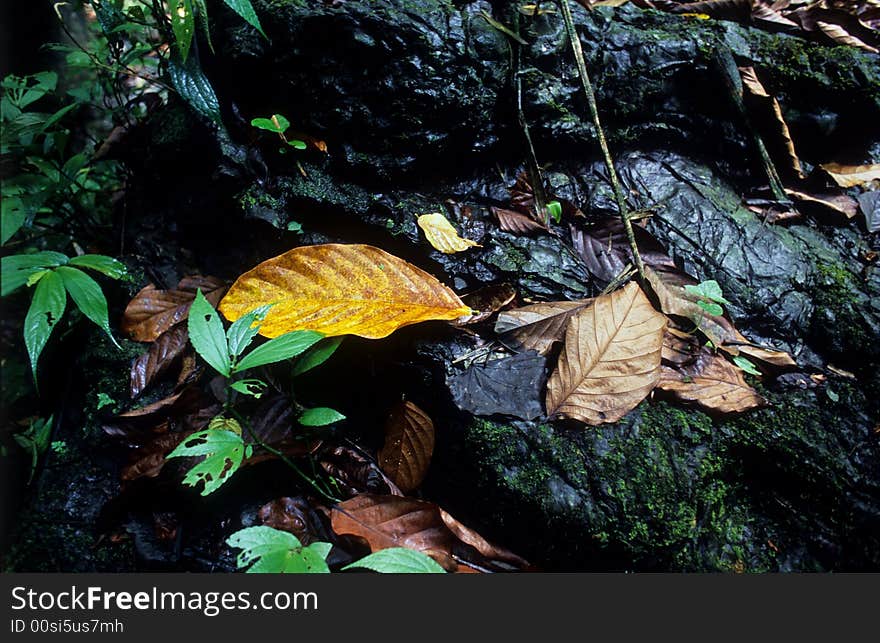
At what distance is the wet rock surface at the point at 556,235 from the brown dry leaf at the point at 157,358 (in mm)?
181

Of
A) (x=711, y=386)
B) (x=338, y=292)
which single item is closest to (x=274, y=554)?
(x=338, y=292)

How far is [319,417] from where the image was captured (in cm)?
126

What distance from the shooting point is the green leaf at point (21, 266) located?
3.69ft

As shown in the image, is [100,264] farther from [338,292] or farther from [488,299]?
[488,299]

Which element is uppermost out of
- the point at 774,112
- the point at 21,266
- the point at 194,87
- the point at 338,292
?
the point at 194,87

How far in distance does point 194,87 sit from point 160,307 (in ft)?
2.34

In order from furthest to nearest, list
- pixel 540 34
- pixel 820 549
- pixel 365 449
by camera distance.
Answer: pixel 540 34, pixel 365 449, pixel 820 549

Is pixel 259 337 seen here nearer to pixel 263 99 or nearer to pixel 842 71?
pixel 263 99

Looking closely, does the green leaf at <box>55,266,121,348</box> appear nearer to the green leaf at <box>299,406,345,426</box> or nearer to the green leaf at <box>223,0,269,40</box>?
the green leaf at <box>299,406,345,426</box>

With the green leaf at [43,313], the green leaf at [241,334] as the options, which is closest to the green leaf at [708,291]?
the green leaf at [241,334]

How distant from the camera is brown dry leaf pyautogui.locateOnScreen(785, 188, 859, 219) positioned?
1923 millimetres

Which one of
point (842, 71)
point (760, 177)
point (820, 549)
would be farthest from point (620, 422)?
point (842, 71)

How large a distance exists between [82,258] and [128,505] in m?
0.68

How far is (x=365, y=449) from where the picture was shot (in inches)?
57.8
